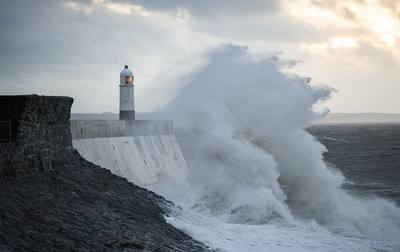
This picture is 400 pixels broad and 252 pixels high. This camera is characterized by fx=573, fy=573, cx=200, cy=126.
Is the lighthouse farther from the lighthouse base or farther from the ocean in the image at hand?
the ocean

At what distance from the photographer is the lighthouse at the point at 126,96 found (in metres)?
22.1

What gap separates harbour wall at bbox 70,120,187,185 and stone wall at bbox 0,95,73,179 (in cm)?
251

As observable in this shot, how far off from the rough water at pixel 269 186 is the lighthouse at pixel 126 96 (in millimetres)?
2236

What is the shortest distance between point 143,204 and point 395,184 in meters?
17.0

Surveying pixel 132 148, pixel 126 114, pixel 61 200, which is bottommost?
pixel 61 200

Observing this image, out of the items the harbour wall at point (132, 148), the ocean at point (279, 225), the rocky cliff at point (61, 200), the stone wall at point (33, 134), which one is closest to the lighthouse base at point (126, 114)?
the harbour wall at point (132, 148)

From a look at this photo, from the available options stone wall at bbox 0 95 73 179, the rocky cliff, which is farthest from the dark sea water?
stone wall at bbox 0 95 73 179

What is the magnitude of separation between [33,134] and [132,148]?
7.78 metres

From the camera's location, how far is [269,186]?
56.5 ft

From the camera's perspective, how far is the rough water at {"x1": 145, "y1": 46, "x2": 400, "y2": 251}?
11734 millimetres

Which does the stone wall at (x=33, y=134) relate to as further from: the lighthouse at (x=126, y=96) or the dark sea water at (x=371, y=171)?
the dark sea water at (x=371, y=171)

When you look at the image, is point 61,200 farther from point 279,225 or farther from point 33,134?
point 279,225

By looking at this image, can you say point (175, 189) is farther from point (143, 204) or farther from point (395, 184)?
point (395, 184)

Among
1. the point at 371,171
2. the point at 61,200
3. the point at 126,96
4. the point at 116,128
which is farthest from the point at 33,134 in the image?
the point at 371,171
